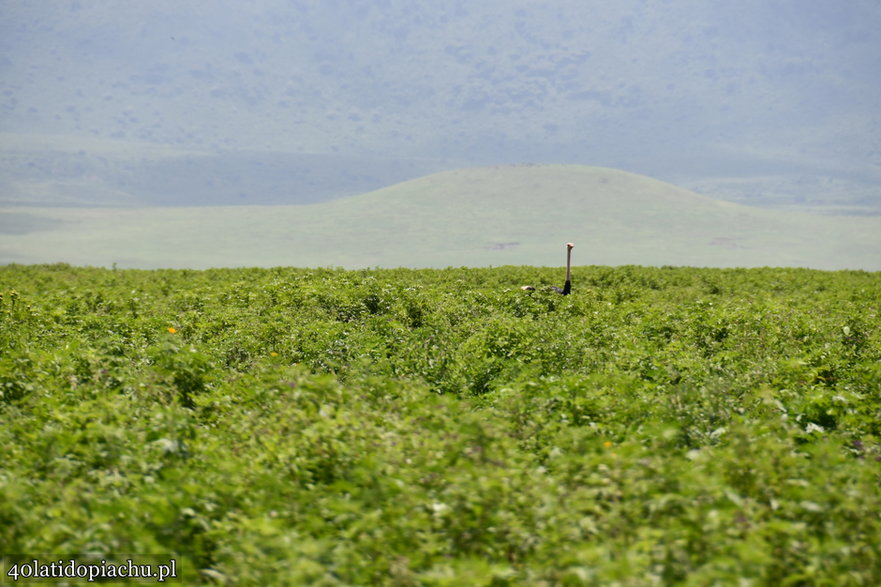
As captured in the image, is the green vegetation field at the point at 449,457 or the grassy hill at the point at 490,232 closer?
the green vegetation field at the point at 449,457

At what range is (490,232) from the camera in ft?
429

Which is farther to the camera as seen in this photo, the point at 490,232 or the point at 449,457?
the point at 490,232

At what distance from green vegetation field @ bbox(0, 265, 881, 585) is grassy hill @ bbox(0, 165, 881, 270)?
9451 cm

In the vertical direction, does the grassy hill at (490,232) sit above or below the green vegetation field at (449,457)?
above

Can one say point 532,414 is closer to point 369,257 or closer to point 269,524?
point 269,524

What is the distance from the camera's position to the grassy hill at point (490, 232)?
117875mm

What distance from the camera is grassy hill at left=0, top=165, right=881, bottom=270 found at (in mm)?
117875

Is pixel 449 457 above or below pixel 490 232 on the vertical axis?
below

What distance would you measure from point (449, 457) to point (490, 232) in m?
125

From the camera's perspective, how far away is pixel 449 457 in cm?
613

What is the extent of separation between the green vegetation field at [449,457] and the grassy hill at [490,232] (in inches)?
3721

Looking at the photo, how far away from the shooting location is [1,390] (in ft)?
29.9

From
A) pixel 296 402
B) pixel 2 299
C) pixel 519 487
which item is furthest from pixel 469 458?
pixel 2 299

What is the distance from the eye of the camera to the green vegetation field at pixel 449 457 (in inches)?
200
